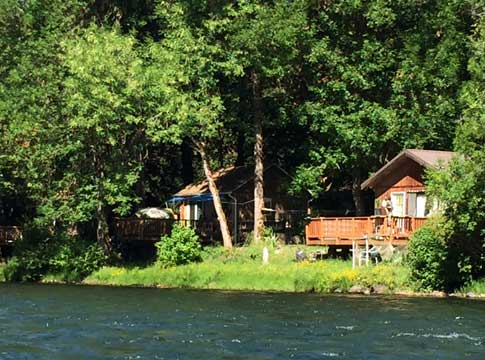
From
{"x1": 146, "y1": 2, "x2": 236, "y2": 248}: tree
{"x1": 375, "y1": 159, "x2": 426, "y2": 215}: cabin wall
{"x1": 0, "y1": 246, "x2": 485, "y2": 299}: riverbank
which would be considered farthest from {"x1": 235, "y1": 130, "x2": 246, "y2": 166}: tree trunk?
{"x1": 375, "y1": 159, "x2": 426, "y2": 215}: cabin wall

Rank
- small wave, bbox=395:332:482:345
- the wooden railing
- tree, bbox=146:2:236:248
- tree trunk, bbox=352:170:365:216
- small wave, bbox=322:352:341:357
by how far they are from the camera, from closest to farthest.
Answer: small wave, bbox=322:352:341:357, small wave, bbox=395:332:482:345, tree, bbox=146:2:236:248, tree trunk, bbox=352:170:365:216, the wooden railing

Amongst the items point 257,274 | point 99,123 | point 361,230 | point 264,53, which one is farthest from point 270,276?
point 264,53

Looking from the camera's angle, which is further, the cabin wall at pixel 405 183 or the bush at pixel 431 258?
the cabin wall at pixel 405 183

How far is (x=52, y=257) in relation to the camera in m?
48.3

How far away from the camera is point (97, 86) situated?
44844 mm

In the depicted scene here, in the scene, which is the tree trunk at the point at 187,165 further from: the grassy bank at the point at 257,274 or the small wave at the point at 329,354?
the small wave at the point at 329,354

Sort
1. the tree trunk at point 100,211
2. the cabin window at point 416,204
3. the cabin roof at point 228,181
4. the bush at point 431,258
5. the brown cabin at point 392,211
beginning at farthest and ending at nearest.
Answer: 1. the cabin roof at point 228,181
2. the tree trunk at point 100,211
3. the cabin window at point 416,204
4. the brown cabin at point 392,211
5. the bush at point 431,258

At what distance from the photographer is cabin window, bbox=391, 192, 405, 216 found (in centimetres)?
4594

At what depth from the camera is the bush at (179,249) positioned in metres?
46.6

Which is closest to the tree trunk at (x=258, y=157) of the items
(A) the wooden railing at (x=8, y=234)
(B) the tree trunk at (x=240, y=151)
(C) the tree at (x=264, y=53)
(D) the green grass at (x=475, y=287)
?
(C) the tree at (x=264, y=53)

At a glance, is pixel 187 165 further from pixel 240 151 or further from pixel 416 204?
pixel 416 204

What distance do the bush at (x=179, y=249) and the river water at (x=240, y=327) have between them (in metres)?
10.3

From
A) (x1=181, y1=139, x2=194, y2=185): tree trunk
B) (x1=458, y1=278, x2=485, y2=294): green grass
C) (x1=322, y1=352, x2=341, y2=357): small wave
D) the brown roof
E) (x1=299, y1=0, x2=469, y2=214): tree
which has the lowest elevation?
(x1=322, y1=352, x2=341, y2=357): small wave

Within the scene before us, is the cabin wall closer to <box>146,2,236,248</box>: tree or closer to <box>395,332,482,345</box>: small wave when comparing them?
<box>146,2,236,248</box>: tree
